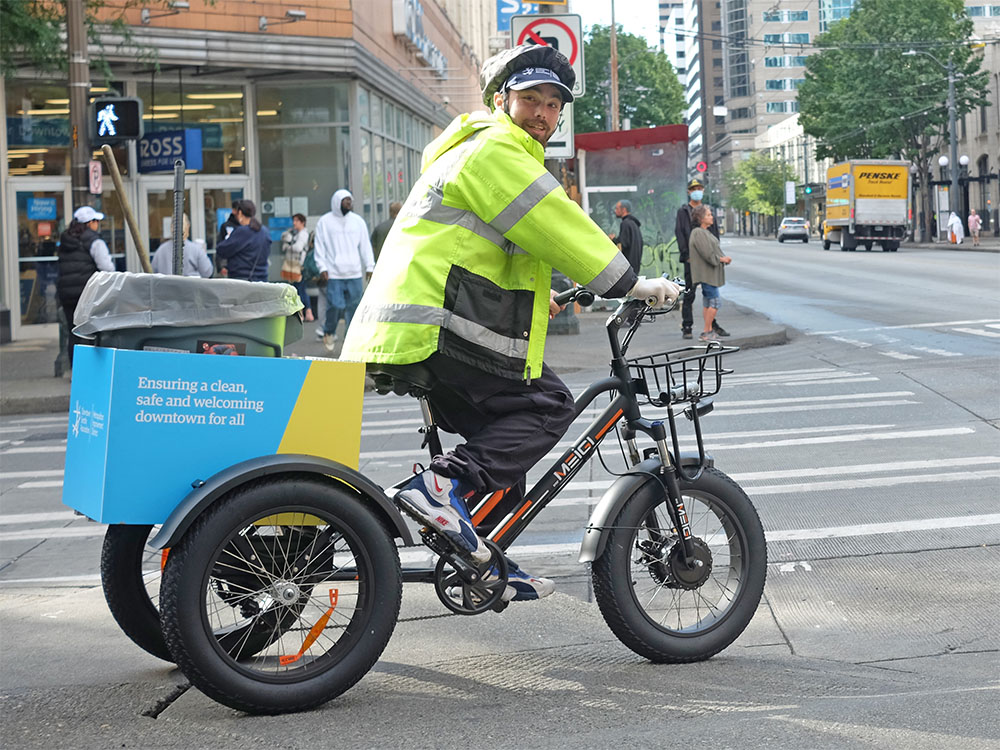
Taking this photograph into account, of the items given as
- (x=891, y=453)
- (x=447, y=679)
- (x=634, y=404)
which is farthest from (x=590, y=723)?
(x=891, y=453)

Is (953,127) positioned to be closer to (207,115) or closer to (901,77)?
(901,77)

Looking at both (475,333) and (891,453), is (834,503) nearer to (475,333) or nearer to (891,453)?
(891,453)

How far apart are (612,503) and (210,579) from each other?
1267 millimetres

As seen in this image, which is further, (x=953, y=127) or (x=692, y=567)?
(x=953, y=127)

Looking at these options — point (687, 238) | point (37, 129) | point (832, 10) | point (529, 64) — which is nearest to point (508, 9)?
point (37, 129)

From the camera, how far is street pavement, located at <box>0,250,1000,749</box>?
3.62 metres

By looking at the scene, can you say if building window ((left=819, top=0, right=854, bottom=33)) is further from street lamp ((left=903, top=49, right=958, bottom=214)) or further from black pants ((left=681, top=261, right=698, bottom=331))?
black pants ((left=681, top=261, right=698, bottom=331))

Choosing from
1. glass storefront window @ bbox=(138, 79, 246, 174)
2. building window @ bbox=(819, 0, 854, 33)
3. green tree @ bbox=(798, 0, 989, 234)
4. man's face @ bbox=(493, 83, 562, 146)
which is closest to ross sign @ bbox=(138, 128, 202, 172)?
glass storefront window @ bbox=(138, 79, 246, 174)

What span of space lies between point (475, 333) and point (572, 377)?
1033 cm

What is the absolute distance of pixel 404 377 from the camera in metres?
4.02

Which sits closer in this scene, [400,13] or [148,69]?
[148,69]

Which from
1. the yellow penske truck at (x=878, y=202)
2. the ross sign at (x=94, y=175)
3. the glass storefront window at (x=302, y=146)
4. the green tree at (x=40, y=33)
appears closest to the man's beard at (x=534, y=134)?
the ross sign at (x=94, y=175)

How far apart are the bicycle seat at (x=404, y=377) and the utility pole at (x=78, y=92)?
11.4 metres

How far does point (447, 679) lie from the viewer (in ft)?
13.8
